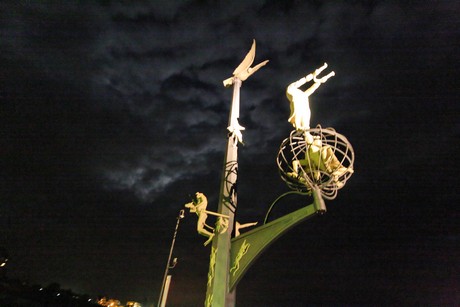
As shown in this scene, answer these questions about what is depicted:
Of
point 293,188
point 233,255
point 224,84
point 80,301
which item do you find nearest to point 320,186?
point 293,188

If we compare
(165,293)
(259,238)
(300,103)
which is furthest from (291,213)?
(165,293)

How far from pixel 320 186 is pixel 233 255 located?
1.92 m

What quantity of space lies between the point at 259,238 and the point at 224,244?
94cm

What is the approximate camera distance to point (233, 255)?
17.9 feet

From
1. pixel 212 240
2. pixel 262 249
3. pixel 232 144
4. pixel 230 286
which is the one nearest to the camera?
pixel 262 249

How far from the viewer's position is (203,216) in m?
6.25

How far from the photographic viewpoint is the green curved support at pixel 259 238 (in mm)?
4489

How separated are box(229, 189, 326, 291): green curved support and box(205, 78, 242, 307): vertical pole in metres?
0.14

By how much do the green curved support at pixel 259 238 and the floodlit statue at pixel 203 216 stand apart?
1.50 feet

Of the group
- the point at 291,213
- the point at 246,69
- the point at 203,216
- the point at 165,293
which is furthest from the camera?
the point at 246,69

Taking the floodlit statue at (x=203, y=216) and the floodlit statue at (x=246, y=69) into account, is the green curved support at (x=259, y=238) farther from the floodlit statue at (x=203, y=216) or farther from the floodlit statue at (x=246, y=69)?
the floodlit statue at (x=246, y=69)

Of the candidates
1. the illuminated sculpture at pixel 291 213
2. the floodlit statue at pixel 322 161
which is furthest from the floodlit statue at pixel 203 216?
the floodlit statue at pixel 322 161

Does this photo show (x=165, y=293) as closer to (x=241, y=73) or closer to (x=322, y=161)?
(x=322, y=161)

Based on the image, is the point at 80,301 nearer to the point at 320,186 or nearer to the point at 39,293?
the point at 39,293
